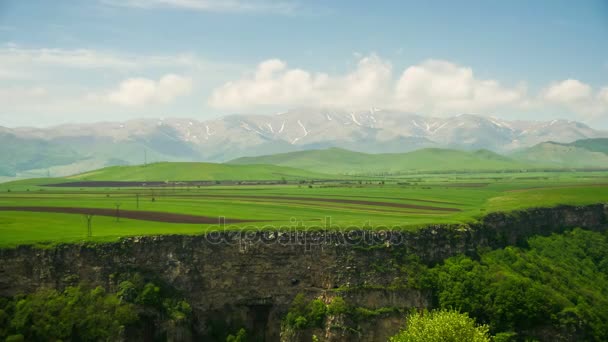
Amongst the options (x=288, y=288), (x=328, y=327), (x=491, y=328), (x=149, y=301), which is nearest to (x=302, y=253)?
(x=288, y=288)

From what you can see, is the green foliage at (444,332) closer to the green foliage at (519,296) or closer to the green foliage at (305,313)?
the green foliage at (519,296)

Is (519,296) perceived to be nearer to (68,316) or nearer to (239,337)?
(239,337)

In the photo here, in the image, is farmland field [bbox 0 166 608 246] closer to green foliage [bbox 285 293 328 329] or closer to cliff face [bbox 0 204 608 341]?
cliff face [bbox 0 204 608 341]

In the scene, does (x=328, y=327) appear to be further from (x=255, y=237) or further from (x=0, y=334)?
(x=0, y=334)

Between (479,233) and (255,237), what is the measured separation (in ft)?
118

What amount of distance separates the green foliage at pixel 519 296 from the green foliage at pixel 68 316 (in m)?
41.1

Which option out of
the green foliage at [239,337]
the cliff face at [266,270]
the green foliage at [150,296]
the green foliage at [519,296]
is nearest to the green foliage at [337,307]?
the cliff face at [266,270]

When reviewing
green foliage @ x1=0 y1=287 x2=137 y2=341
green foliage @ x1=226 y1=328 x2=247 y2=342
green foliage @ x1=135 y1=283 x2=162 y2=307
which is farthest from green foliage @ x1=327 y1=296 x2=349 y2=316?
green foliage @ x1=0 y1=287 x2=137 y2=341

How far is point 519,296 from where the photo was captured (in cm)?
7781

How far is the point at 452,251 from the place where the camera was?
8600cm

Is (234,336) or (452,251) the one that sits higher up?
(452,251)

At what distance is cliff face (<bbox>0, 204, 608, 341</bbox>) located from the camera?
74.8 m

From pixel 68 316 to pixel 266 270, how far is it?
25018mm

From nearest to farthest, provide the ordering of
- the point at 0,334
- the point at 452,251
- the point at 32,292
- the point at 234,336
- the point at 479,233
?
the point at 0,334 → the point at 32,292 → the point at 234,336 → the point at 452,251 → the point at 479,233
